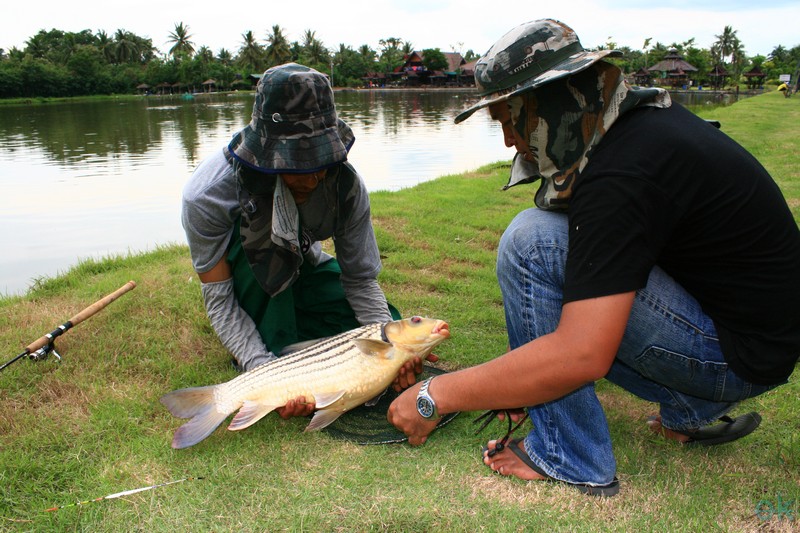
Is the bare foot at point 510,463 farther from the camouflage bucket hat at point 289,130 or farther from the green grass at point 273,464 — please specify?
the camouflage bucket hat at point 289,130

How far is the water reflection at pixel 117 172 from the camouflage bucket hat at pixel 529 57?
540cm

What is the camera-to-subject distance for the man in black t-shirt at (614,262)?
5.50 feet

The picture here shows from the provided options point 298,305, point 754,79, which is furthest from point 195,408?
point 754,79

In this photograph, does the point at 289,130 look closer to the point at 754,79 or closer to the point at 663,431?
the point at 663,431

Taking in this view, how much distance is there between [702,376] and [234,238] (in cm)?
210

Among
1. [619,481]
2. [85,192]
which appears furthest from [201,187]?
[85,192]

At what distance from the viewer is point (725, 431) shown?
98.3 inches

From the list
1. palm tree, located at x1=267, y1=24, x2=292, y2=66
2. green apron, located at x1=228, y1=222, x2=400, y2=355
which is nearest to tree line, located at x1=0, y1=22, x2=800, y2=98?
palm tree, located at x1=267, y1=24, x2=292, y2=66

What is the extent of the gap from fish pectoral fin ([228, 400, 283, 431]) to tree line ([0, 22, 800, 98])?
51645mm

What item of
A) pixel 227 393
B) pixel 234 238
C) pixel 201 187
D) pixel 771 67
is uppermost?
pixel 771 67

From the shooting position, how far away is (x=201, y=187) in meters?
2.84

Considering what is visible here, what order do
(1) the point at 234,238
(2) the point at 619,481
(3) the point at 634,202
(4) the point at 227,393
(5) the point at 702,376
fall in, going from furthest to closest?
1. (1) the point at 234,238
2. (4) the point at 227,393
3. (2) the point at 619,481
4. (5) the point at 702,376
5. (3) the point at 634,202

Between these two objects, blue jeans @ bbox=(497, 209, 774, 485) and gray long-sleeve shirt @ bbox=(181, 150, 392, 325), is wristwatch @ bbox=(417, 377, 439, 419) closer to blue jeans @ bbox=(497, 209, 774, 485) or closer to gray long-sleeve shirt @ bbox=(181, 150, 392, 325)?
blue jeans @ bbox=(497, 209, 774, 485)

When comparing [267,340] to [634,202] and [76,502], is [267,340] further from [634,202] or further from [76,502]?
[634,202]
